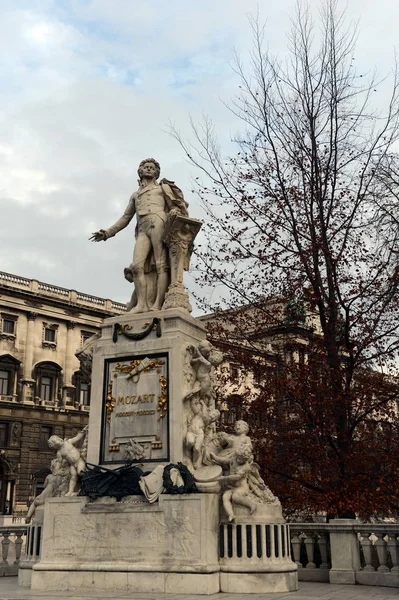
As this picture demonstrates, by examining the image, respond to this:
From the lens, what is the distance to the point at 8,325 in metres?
54.0

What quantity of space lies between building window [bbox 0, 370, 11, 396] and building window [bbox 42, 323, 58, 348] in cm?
417

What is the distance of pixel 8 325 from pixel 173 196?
43997 millimetres

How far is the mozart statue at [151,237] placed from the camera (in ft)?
40.9

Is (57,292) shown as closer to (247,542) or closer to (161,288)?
(161,288)

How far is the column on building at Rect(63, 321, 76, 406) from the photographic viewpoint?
5628 cm

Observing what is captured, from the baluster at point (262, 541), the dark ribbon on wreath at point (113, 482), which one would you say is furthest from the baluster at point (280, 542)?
the dark ribbon on wreath at point (113, 482)

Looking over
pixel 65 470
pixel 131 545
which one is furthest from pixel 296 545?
pixel 65 470

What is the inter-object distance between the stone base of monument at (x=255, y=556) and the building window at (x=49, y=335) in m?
48.0

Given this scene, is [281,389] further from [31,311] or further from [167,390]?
[31,311]

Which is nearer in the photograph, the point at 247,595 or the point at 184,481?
the point at 247,595

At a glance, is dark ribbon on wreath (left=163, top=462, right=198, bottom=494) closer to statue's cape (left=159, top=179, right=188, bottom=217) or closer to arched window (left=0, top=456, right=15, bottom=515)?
statue's cape (left=159, top=179, right=188, bottom=217)

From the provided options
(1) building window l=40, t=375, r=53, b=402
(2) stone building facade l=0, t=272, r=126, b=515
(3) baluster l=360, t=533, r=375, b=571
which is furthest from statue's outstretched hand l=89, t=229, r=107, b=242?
(1) building window l=40, t=375, r=53, b=402

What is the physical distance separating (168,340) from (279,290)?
697cm

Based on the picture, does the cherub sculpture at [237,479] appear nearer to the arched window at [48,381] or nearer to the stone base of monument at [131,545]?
the stone base of monument at [131,545]
